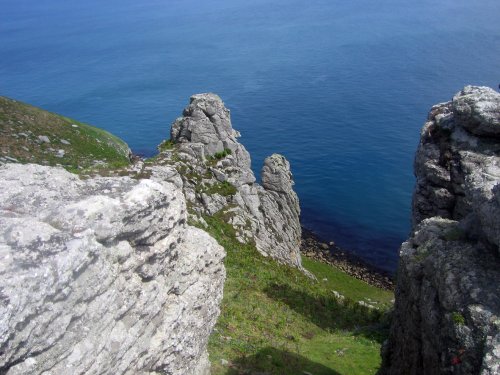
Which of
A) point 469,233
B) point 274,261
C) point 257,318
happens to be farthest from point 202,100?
point 469,233

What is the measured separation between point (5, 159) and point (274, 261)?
3255 cm

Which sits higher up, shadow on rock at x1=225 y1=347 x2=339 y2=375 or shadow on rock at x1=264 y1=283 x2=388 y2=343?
shadow on rock at x1=225 y1=347 x2=339 y2=375

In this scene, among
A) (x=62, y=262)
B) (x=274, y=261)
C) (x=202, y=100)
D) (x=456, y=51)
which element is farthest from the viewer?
(x=456, y=51)

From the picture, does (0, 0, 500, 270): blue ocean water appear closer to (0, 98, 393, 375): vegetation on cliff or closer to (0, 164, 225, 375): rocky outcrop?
(0, 98, 393, 375): vegetation on cliff

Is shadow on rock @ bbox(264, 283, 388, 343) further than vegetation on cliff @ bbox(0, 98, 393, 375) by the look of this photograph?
Yes

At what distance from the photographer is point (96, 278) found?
1366 cm

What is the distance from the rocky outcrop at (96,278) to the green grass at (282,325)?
283 inches

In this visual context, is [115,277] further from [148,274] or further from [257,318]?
[257,318]

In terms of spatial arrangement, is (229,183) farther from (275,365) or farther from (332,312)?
(275,365)

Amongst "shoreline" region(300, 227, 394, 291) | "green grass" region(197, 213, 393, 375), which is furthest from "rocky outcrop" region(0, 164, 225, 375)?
"shoreline" region(300, 227, 394, 291)

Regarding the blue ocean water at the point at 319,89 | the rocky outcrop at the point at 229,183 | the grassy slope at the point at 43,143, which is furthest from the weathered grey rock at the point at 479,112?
the blue ocean water at the point at 319,89

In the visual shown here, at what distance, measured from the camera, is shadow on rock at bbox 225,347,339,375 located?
2479 cm

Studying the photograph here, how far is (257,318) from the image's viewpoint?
32594mm

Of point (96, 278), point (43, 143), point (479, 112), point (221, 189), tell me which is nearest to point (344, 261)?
point (221, 189)
